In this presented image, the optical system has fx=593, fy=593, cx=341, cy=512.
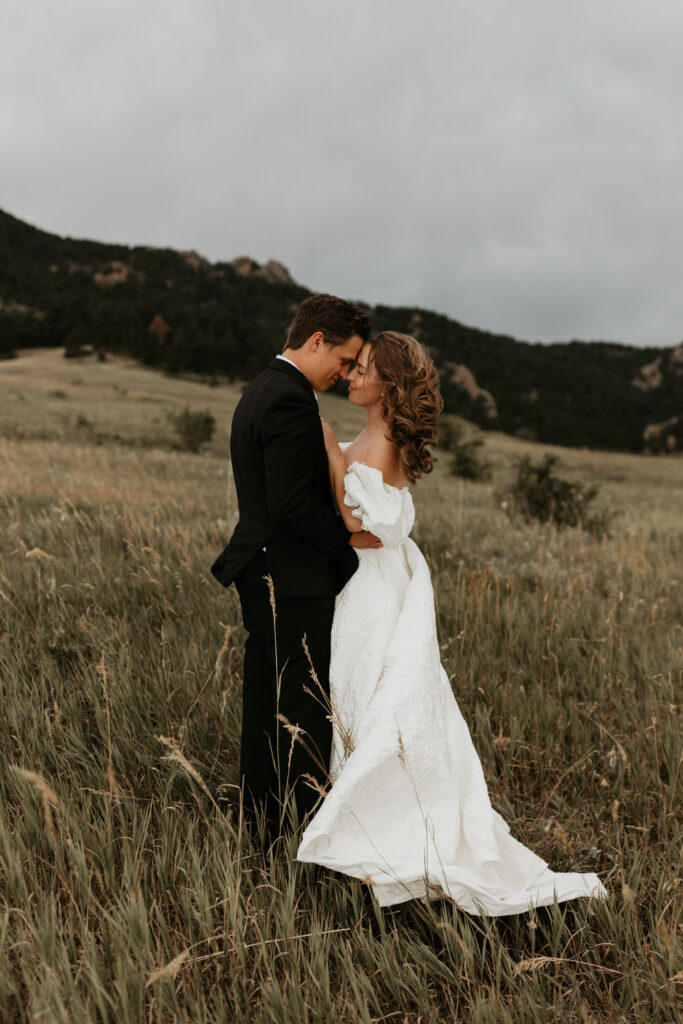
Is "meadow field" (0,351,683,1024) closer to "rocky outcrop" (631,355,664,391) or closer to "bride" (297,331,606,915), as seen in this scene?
"bride" (297,331,606,915)

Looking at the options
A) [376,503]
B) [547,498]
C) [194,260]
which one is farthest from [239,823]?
[194,260]

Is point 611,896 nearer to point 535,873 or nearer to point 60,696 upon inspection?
point 535,873

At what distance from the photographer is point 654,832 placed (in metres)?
2.87

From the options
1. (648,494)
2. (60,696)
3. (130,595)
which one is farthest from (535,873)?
(648,494)

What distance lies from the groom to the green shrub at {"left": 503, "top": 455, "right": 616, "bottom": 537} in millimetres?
10282

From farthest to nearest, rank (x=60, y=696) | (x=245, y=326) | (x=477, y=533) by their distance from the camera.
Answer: (x=245, y=326) → (x=477, y=533) → (x=60, y=696)

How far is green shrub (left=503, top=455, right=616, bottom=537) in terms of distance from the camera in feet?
40.4

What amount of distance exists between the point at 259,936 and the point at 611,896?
1.29 meters

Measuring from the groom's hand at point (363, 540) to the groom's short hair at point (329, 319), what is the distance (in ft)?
2.62

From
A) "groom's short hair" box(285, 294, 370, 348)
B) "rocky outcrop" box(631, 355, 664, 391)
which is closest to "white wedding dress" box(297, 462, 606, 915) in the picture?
"groom's short hair" box(285, 294, 370, 348)

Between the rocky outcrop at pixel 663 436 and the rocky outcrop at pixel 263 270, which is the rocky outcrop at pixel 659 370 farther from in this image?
the rocky outcrop at pixel 263 270

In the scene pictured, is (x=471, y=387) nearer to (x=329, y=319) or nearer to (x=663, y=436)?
(x=663, y=436)

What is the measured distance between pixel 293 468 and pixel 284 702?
3.21 ft

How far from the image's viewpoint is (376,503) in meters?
2.35
